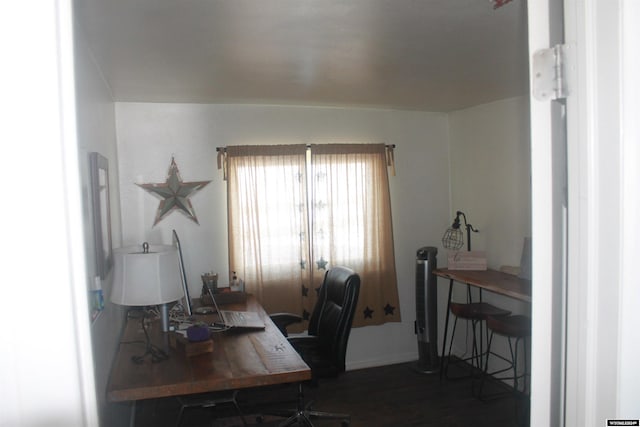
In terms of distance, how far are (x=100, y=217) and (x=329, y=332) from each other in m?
1.65

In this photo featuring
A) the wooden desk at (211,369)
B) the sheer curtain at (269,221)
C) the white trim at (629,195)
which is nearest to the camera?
the white trim at (629,195)

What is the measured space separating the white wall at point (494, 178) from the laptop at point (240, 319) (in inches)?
87.8

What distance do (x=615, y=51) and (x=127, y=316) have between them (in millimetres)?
3238

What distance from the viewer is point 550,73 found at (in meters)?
0.78

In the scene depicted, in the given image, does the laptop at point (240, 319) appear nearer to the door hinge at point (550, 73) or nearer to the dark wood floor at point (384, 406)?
the dark wood floor at point (384, 406)

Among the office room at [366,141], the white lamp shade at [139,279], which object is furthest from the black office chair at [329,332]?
the white lamp shade at [139,279]

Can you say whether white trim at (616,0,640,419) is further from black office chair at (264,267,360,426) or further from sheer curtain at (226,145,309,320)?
sheer curtain at (226,145,309,320)

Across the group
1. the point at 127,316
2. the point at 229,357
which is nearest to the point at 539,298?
the point at 229,357

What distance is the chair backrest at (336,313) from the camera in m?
2.96

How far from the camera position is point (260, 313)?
3.17 m

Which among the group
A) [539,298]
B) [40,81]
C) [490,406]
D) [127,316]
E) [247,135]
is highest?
[247,135]

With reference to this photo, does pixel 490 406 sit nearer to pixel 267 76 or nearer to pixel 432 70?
pixel 432 70

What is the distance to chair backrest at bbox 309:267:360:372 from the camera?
2.96 metres

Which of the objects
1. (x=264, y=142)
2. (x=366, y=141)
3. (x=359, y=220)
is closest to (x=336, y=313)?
(x=359, y=220)
